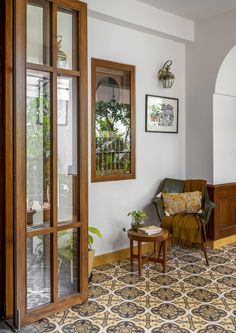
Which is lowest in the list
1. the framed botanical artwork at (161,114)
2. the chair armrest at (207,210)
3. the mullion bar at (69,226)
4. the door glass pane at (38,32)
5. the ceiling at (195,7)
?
the chair armrest at (207,210)

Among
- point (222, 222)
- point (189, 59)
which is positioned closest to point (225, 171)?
point (222, 222)

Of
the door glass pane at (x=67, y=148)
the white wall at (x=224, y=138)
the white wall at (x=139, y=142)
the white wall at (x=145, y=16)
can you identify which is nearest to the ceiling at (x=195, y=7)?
the white wall at (x=145, y=16)

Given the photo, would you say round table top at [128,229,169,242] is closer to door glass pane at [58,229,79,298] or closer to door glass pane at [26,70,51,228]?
door glass pane at [58,229,79,298]

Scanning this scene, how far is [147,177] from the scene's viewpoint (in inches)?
178

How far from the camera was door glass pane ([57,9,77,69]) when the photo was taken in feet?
9.32

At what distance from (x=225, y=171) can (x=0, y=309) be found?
11.0 feet

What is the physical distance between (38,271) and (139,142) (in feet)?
7.15

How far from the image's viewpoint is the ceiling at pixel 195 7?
13.4 feet

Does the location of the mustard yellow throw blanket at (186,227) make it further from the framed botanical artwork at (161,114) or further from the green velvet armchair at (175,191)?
the framed botanical artwork at (161,114)

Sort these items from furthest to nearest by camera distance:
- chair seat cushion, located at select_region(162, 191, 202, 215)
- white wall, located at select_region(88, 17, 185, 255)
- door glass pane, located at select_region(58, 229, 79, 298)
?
Result: chair seat cushion, located at select_region(162, 191, 202, 215), white wall, located at select_region(88, 17, 185, 255), door glass pane, located at select_region(58, 229, 79, 298)

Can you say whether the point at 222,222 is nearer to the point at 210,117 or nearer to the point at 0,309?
the point at 210,117

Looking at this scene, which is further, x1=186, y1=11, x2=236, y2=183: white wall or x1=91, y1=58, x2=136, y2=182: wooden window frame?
x1=186, y1=11, x2=236, y2=183: white wall

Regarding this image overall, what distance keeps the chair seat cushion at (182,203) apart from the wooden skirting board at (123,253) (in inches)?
23.5

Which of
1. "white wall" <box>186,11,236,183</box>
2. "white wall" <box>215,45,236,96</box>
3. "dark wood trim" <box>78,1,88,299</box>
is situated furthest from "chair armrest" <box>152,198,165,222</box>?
"white wall" <box>215,45,236,96</box>
